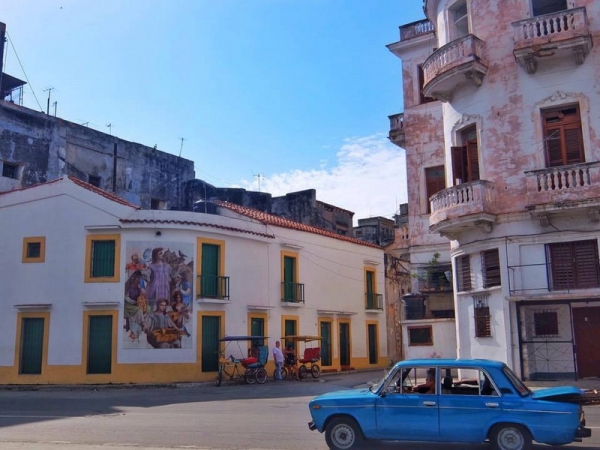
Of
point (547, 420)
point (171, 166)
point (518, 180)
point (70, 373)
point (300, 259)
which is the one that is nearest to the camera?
point (547, 420)

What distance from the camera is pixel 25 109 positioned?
34156mm

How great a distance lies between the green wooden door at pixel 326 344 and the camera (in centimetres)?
3256

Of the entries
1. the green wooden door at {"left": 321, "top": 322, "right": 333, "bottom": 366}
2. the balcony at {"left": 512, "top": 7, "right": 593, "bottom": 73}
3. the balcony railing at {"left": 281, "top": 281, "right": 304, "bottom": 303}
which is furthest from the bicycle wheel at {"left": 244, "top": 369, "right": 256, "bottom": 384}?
the balcony at {"left": 512, "top": 7, "right": 593, "bottom": 73}

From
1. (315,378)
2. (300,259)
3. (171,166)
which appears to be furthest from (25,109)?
(315,378)

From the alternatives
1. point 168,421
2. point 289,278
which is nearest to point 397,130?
point 289,278

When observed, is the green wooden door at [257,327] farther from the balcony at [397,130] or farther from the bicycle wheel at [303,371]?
the balcony at [397,130]

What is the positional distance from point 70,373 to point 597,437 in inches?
799

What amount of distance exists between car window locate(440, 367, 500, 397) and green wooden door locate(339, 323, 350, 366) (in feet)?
80.6

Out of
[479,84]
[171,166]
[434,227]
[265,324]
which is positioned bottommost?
[265,324]

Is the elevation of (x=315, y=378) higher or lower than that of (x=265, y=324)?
lower

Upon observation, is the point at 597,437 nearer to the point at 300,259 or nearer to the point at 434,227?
the point at 434,227

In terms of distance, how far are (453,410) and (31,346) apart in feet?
69.6

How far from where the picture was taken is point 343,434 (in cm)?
988

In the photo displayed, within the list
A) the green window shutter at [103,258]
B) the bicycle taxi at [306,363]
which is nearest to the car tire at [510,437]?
the bicycle taxi at [306,363]
